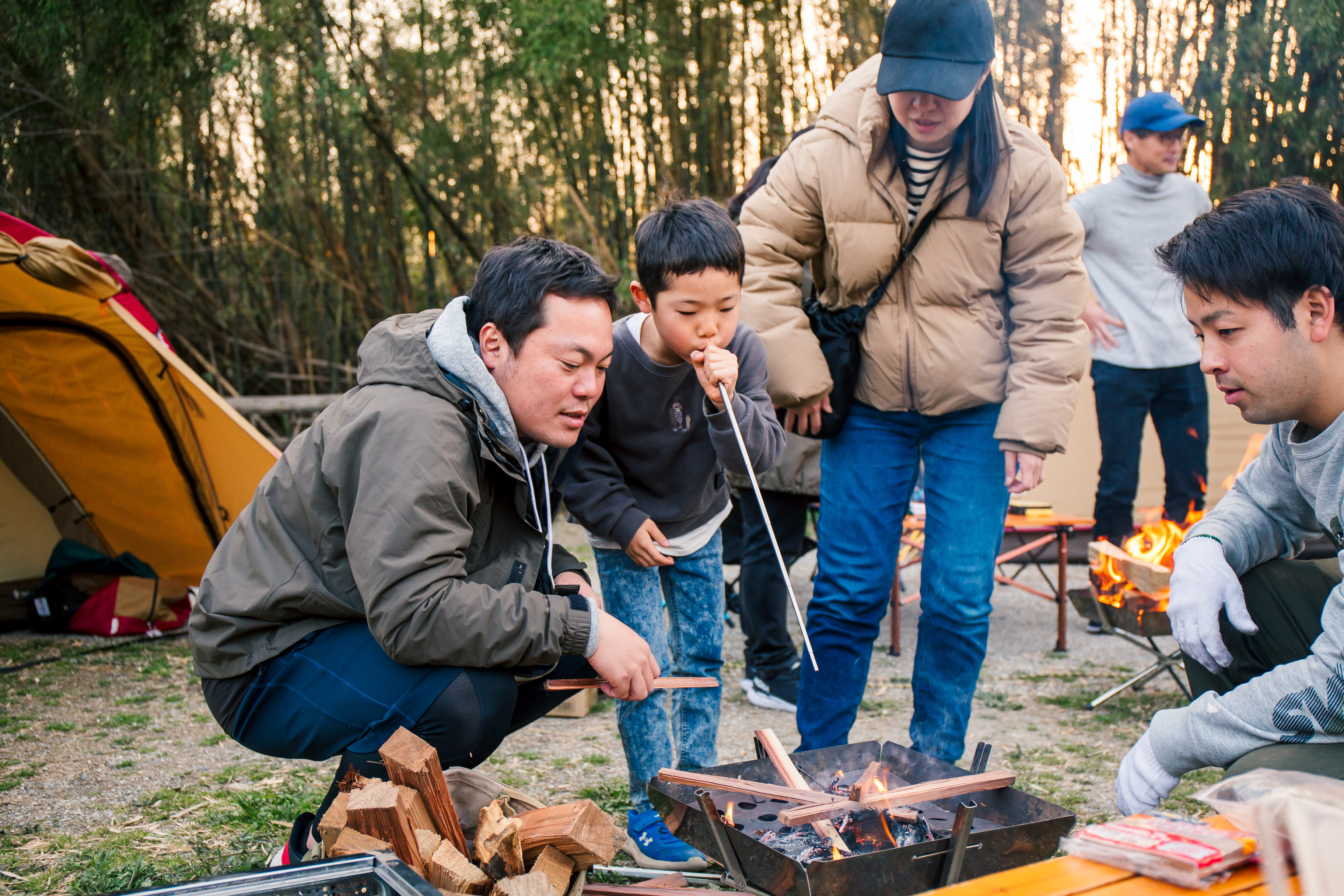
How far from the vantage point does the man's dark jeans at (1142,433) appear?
146 inches

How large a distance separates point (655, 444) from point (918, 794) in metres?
0.88

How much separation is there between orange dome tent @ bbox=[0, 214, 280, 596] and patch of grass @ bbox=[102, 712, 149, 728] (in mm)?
990

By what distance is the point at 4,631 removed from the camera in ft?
12.8

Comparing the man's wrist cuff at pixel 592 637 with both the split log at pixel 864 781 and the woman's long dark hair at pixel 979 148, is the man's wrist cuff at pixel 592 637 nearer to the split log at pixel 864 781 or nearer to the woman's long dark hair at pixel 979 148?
the split log at pixel 864 781

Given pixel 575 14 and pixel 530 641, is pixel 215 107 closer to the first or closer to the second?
pixel 575 14

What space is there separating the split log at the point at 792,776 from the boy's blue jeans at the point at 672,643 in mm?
302

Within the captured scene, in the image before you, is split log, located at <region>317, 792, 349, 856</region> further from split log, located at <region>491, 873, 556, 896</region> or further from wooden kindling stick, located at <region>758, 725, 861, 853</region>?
wooden kindling stick, located at <region>758, 725, 861, 853</region>

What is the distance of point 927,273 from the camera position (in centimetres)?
214

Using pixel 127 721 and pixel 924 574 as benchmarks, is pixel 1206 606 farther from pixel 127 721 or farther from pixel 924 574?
pixel 127 721

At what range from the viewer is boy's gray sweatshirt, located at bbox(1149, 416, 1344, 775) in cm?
131

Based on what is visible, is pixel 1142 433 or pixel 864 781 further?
pixel 1142 433

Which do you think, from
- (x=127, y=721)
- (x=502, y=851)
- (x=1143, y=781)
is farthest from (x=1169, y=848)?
(x=127, y=721)

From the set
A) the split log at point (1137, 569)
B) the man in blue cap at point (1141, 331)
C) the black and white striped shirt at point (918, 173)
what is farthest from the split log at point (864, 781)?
the man in blue cap at point (1141, 331)

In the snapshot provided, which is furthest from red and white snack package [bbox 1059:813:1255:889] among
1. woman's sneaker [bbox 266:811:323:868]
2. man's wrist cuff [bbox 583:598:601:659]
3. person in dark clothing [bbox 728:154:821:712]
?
person in dark clothing [bbox 728:154:821:712]
